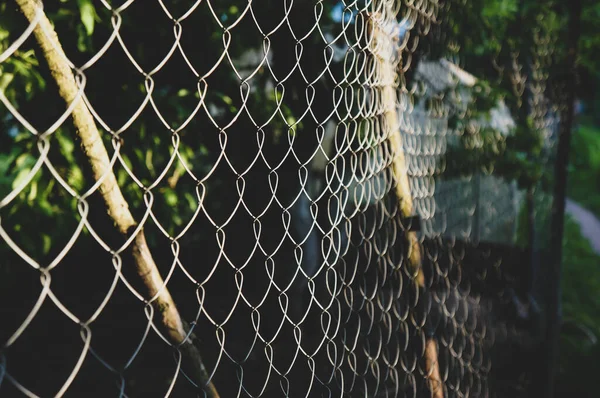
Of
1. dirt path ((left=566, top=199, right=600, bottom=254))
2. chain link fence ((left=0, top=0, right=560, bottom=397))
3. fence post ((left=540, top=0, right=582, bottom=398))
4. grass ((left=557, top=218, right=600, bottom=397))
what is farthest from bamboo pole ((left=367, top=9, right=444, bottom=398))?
dirt path ((left=566, top=199, right=600, bottom=254))

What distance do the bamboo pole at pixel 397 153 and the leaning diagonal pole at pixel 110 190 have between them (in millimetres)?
882

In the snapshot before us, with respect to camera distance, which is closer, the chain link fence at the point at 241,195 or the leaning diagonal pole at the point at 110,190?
the leaning diagonal pole at the point at 110,190

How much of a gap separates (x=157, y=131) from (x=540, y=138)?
2.42m

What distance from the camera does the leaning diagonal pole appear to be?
0.94 metres

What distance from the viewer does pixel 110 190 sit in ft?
3.48

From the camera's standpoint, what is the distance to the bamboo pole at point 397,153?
1.75 metres

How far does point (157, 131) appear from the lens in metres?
2.10

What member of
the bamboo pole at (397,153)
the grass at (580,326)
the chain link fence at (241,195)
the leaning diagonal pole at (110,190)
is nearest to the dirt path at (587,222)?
the grass at (580,326)

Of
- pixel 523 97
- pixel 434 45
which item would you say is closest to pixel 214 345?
pixel 434 45

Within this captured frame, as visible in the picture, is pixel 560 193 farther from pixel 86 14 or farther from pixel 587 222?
pixel 587 222

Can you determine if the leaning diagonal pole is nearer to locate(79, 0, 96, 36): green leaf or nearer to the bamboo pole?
locate(79, 0, 96, 36): green leaf

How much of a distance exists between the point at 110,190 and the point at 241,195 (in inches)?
11.5

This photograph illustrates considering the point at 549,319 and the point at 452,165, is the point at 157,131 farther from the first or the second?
the point at 549,319

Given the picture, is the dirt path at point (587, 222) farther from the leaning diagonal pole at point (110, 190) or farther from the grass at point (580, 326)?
the leaning diagonal pole at point (110, 190)
